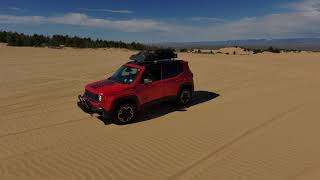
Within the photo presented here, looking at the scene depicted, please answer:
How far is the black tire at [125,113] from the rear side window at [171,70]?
176 centimetres

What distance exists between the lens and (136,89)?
34.4ft

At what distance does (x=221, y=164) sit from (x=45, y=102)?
7.95 meters

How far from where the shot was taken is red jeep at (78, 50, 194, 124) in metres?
9.96

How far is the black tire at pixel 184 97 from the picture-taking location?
12180mm

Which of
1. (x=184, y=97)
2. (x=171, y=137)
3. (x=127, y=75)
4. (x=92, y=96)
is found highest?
(x=127, y=75)

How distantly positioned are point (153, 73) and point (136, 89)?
1.02m

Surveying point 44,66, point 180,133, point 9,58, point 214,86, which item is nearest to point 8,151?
point 180,133

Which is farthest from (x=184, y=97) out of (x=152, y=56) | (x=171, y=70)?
(x=152, y=56)

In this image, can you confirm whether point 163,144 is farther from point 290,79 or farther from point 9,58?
point 9,58

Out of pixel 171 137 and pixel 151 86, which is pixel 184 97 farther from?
pixel 171 137

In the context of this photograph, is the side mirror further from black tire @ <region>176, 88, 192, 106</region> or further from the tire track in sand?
the tire track in sand

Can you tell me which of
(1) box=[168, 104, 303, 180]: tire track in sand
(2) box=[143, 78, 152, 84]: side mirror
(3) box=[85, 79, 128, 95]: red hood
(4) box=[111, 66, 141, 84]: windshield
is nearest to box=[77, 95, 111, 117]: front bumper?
(3) box=[85, 79, 128, 95]: red hood

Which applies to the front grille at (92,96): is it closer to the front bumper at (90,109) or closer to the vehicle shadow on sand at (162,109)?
the front bumper at (90,109)

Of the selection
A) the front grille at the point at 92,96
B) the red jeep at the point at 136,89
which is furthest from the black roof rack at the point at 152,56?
the front grille at the point at 92,96
